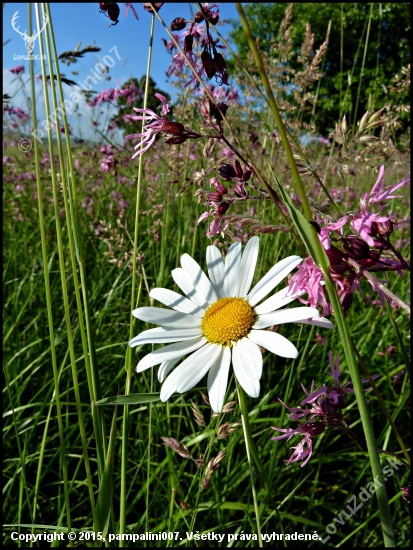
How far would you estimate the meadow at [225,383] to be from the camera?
39 cm

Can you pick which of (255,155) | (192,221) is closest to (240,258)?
(192,221)

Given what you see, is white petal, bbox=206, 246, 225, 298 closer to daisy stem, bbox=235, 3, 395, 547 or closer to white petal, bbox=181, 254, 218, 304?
white petal, bbox=181, 254, 218, 304

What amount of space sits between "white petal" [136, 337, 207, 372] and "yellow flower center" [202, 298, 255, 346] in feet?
0.06

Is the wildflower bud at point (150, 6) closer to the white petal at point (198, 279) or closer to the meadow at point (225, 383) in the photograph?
the meadow at point (225, 383)

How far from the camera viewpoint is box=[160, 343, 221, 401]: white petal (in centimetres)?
41

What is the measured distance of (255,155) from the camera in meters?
2.28

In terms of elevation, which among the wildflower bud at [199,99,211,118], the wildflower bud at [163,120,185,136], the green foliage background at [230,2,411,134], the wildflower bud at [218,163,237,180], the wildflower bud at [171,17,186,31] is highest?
the green foliage background at [230,2,411,134]

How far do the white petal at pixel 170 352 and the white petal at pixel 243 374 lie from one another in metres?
0.05

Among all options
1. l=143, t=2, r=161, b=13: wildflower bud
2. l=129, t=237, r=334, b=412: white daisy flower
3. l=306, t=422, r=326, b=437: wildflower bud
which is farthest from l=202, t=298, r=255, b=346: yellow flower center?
l=143, t=2, r=161, b=13: wildflower bud

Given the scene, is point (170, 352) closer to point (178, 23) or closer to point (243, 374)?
point (243, 374)

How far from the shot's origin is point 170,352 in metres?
0.45

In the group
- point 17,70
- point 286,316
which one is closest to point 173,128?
point 286,316

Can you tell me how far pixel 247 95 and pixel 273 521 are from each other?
1.42 m

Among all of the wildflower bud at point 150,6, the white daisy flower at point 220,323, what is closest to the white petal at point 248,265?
the white daisy flower at point 220,323
